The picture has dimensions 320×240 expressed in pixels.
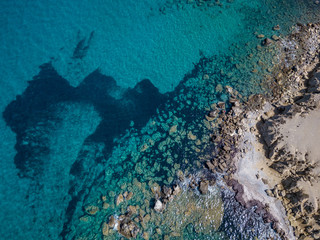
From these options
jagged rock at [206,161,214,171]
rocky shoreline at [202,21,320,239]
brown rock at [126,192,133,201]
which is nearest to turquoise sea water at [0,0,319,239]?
brown rock at [126,192,133,201]

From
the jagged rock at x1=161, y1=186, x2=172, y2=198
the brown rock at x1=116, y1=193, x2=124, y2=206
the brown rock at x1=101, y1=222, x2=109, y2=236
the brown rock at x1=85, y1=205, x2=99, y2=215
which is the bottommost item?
the jagged rock at x1=161, y1=186, x2=172, y2=198

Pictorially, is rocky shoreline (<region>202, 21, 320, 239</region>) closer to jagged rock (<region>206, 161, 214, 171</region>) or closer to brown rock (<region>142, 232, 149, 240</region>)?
jagged rock (<region>206, 161, 214, 171</region>)

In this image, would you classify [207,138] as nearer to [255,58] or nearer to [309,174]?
[309,174]

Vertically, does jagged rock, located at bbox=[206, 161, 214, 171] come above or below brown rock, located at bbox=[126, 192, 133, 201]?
below

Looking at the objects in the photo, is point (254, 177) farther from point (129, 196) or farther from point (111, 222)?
point (111, 222)

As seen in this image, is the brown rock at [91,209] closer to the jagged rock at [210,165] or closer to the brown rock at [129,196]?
the brown rock at [129,196]

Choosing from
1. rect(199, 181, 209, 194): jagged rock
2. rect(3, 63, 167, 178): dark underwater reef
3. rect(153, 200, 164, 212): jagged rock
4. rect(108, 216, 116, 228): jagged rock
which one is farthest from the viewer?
rect(3, 63, 167, 178): dark underwater reef

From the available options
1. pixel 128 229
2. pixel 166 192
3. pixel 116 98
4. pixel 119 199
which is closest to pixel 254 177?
pixel 166 192
